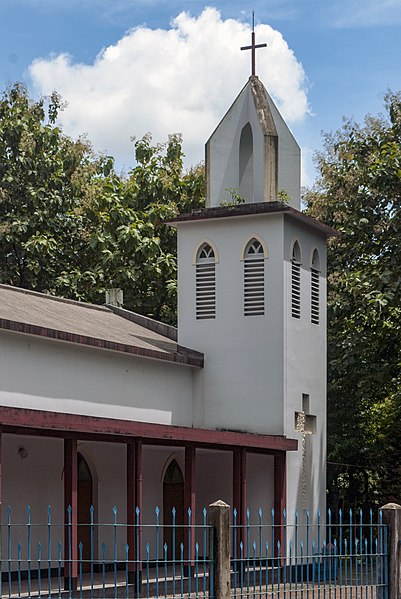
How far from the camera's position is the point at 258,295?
2564 centimetres

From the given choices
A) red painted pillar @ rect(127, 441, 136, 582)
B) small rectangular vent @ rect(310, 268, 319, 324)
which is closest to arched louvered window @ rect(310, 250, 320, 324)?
small rectangular vent @ rect(310, 268, 319, 324)

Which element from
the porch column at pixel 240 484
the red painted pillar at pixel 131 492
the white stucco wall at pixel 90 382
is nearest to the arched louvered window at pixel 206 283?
the white stucco wall at pixel 90 382

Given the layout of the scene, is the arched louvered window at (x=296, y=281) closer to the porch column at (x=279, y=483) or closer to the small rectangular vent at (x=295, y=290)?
the small rectangular vent at (x=295, y=290)

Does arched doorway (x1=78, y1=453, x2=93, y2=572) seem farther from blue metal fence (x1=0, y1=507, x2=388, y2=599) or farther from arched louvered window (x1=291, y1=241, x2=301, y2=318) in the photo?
arched louvered window (x1=291, y1=241, x2=301, y2=318)

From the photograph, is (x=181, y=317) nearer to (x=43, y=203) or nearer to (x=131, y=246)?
(x=131, y=246)

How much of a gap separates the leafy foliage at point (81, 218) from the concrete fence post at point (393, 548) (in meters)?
20.1

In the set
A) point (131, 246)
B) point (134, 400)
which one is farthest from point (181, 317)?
point (131, 246)

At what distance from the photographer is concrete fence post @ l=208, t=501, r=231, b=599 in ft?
38.9

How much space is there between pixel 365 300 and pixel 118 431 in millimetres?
8900

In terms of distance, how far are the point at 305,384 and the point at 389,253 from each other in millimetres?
4543

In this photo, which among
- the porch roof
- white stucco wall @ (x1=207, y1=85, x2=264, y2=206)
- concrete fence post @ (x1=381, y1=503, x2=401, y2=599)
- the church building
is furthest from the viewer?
white stucco wall @ (x1=207, y1=85, x2=264, y2=206)

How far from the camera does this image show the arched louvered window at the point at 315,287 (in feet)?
88.1

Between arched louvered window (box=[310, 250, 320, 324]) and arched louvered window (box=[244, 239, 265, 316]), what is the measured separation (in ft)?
5.47

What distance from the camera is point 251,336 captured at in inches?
1007
